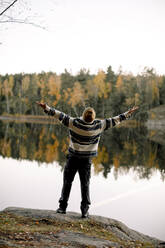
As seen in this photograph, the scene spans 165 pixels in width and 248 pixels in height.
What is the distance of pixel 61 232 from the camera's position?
5.50 m

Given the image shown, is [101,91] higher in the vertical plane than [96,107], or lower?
higher

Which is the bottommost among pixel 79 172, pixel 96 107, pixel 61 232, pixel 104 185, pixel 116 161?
pixel 104 185

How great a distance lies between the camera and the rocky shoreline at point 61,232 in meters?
4.88

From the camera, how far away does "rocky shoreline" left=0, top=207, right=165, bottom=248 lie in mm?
4879

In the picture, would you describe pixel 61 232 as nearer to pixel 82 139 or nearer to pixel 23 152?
pixel 82 139

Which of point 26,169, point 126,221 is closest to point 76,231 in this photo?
point 126,221

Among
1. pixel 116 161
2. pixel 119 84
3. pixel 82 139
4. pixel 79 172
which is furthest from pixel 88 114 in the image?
pixel 119 84

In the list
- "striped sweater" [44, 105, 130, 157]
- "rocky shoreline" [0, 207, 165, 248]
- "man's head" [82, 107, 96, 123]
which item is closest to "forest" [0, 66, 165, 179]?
"rocky shoreline" [0, 207, 165, 248]

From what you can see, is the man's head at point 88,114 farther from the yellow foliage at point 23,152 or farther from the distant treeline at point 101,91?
the distant treeline at point 101,91

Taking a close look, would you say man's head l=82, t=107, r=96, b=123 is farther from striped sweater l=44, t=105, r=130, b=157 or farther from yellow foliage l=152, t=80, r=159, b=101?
yellow foliage l=152, t=80, r=159, b=101

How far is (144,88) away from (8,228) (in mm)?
77460

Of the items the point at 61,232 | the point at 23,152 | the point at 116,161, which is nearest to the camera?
the point at 61,232

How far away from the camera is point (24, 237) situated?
4926mm

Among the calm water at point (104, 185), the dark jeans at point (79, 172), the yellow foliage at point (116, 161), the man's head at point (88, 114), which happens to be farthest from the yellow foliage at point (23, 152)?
the man's head at point (88, 114)
